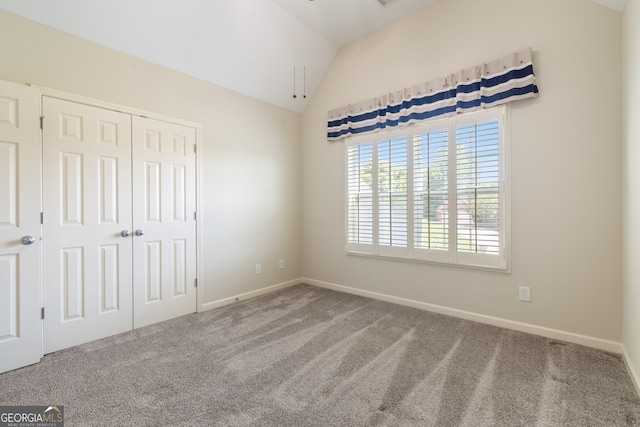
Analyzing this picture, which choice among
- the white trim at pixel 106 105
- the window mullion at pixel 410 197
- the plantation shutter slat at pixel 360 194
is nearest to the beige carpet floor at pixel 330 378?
the window mullion at pixel 410 197

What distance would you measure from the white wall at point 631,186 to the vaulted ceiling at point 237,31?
1.70ft

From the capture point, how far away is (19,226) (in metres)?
2.14

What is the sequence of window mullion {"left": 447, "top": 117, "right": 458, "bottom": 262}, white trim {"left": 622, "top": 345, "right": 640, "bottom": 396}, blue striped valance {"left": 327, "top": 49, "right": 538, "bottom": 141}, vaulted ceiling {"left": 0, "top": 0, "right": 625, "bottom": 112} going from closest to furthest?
1. white trim {"left": 622, "top": 345, "right": 640, "bottom": 396}
2. vaulted ceiling {"left": 0, "top": 0, "right": 625, "bottom": 112}
3. blue striped valance {"left": 327, "top": 49, "right": 538, "bottom": 141}
4. window mullion {"left": 447, "top": 117, "right": 458, "bottom": 262}

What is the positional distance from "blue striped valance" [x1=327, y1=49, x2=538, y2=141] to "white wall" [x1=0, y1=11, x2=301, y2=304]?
1.07m

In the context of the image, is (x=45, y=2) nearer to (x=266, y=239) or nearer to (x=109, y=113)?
(x=109, y=113)

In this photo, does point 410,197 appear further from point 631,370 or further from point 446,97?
point 631,370

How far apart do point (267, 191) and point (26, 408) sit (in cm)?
300

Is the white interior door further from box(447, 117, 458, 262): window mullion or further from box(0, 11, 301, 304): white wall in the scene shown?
box(447, 117, 458, 262): window mullion

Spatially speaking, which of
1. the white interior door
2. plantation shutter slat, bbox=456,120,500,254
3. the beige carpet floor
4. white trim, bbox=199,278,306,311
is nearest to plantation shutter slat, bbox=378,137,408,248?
plantation shutter slat, bbox=456,120,500,254

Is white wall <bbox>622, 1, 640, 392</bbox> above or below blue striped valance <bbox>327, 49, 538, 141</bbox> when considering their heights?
below

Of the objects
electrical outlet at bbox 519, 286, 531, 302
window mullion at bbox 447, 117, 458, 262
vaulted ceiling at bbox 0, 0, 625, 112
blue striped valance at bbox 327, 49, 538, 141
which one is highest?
vaulted ceiling at bbox 0, 0, 625, 112

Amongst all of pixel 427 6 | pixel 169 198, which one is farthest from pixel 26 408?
pixel 427 6

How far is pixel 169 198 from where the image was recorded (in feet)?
10.1

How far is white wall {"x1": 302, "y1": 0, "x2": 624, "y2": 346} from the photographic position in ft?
7.45
